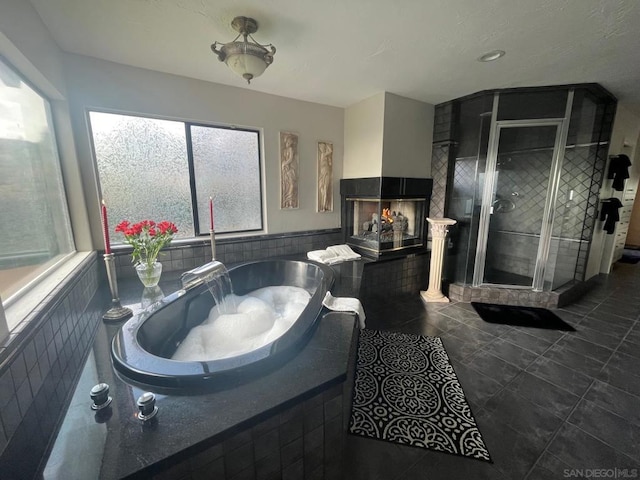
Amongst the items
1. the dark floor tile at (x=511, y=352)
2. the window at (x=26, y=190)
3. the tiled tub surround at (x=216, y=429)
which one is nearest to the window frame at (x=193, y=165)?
the window at (x=26, y=190)

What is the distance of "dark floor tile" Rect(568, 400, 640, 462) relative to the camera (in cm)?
134

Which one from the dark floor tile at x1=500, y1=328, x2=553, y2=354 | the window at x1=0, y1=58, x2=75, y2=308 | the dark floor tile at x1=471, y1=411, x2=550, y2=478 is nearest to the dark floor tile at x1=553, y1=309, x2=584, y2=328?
the dark floor tile at x1=500, y1=328, x2=553, y2=354

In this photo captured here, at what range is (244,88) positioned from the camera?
2.64 m

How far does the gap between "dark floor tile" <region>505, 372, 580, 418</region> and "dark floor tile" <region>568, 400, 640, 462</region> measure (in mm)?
43

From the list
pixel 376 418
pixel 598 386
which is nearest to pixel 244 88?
pixel 376 418

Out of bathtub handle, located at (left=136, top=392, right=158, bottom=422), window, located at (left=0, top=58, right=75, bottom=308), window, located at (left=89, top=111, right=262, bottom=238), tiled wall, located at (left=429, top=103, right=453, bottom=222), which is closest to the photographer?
bathtub handle, located at (left=136, top=392, right=158, bottom=422)

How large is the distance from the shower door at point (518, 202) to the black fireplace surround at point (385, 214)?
68 cm

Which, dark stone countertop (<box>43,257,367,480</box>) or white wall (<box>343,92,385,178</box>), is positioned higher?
white wall (<box>343,92,385,178</box>)

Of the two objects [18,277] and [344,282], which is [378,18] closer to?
[344,282]

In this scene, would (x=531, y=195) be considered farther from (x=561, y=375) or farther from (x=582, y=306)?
(x=561, y=375)

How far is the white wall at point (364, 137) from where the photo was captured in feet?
9.41

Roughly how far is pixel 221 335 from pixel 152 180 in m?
1.60

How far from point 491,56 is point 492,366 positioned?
93.0 inches

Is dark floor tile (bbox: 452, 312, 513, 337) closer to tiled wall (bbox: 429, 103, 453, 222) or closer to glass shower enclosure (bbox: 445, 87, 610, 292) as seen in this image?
glass shower enclosure (bbox: 445, 87, 610, 292)
